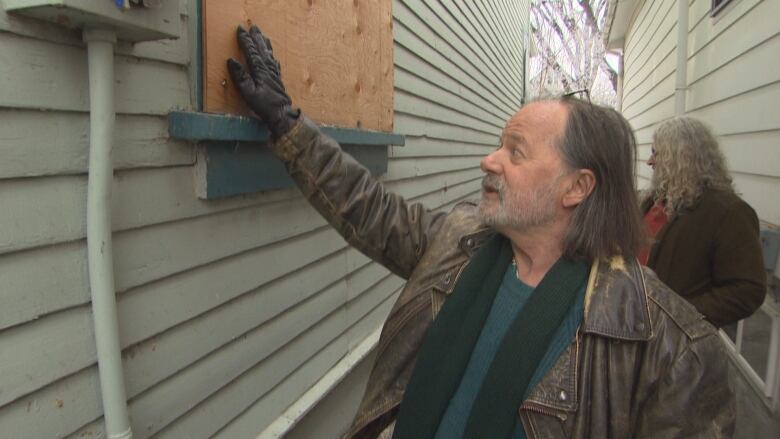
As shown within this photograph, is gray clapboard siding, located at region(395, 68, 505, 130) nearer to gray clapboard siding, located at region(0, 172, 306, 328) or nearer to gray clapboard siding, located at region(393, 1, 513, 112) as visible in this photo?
gray clapboard siding, located at region(393, 1, 513, 112)

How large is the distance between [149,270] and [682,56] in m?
6.00

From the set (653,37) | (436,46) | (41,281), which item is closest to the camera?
(41,281)

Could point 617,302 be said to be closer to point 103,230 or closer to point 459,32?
point 103,230

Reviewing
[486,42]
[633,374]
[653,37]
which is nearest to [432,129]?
[486,42]

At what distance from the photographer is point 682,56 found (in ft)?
18.9

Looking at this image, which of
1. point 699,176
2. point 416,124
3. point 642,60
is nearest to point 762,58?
point 699,176

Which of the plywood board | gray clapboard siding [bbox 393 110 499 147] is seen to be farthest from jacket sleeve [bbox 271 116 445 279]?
gray clapboard siding [bbox 393 110 499 147]

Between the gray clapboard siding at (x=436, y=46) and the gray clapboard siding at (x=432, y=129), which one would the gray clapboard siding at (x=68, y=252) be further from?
the gray clapboard siding at (x=436, y=46)

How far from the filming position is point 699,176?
277 centimetres

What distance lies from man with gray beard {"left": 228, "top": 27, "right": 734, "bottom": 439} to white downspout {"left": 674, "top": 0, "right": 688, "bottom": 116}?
4.78 m

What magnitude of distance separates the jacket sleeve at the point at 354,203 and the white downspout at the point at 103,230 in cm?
56

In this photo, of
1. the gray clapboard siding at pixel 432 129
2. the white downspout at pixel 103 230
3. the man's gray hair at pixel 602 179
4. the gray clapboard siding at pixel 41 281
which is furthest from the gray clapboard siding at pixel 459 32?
the gray clapboard siding at pixel 41 281

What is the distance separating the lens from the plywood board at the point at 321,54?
1.78 m

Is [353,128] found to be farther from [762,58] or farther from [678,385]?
[762,58]
